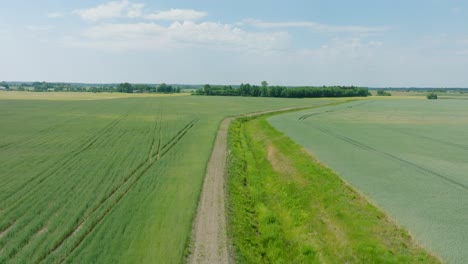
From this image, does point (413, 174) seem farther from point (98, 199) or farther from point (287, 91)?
point (287, 91)

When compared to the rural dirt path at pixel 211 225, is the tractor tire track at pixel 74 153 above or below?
above

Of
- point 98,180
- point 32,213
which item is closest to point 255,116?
point 98,180

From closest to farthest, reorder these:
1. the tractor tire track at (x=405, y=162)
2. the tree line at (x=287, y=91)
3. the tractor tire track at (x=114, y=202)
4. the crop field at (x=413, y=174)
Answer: the tractor tire track at (x=114, y=202), the crop field at (x=413, y=174), the tractor tire track at (x=405, y=162), the tree line at (x=287, y=91)

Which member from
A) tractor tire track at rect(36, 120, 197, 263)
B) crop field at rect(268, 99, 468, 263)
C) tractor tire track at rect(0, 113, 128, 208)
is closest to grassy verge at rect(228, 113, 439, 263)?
crop field at rect(268, 99, 468, 263)

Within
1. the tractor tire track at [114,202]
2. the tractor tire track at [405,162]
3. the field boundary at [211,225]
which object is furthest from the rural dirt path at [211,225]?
the tractor tire track at [405,162]

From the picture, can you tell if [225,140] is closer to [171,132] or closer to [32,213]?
[171,132]

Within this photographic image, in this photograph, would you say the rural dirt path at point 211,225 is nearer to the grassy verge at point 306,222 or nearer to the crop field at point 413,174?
the grassy verge at point 306,222

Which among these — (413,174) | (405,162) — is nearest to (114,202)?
(413,174)
